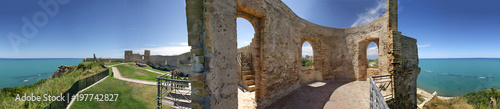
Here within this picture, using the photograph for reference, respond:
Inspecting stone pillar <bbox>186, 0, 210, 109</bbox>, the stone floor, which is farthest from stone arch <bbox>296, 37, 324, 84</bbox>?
stone pillar <bbox>186, 0, 210, 109</bbox>

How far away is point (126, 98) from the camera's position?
9609 millimetres

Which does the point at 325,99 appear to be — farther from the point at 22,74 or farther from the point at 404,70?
the point at 22,74

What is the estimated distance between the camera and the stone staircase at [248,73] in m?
8.20

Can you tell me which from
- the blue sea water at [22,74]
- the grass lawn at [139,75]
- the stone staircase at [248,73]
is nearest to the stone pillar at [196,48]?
the stone staircase at [248,73]

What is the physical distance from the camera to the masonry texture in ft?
12.3

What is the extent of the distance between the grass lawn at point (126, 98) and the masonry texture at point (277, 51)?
6181mm

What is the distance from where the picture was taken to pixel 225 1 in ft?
13.7

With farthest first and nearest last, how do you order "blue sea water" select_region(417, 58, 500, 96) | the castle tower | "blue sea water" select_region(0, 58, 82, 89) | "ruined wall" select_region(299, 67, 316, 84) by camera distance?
"blue sea water" select_region(0, 58, 82, 89)
"blue sea water" select_region(417, 58, 500, 96)
the castle tower
"ruined wall" select_region(299, 67, 316, 84)

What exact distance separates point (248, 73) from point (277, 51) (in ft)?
10.2

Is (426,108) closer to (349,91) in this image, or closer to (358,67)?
(358,67)

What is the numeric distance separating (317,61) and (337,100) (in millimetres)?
4248

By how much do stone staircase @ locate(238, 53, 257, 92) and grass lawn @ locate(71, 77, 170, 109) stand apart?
4587mm

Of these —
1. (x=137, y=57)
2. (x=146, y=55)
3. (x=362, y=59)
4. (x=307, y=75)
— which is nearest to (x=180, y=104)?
(x=307, y=75)

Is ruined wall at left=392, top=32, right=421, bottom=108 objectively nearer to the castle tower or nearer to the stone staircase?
the stone staircase
